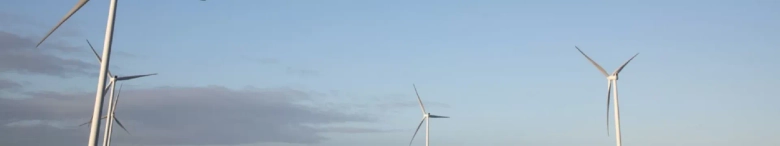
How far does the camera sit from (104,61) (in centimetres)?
4812

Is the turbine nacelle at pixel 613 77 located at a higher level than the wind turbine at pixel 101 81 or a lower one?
higher

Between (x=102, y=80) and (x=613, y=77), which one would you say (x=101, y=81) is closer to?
(x=102, y=80)

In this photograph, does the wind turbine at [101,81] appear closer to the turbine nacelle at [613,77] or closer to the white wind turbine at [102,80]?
the white wind turbine at [102,80]

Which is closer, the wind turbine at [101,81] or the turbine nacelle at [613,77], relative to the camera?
the wind turbine at [101,81]

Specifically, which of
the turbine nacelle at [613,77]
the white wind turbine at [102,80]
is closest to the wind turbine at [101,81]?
the white wind turbine at [102,80]

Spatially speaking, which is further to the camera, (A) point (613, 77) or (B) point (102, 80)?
(A) point (613, 77)

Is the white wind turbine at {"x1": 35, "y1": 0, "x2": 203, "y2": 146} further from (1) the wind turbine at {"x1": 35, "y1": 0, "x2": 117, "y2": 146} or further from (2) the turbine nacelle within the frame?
(2) the turbine nacelle

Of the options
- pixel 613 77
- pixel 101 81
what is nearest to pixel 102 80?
pixel 101 81

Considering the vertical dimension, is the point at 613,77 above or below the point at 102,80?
above

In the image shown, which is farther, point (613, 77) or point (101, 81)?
point (613, 77)

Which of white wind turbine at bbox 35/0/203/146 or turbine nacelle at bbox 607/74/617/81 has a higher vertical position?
turbine nacelle at bbox 607/74/617/81

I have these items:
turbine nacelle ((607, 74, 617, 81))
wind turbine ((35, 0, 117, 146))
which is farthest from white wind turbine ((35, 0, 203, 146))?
turbine nacelle ((607, 74, 617, 81))

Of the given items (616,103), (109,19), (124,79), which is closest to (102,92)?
(109,19)

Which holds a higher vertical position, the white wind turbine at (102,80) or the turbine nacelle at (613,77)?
the turbine nacelle at (613,77)
